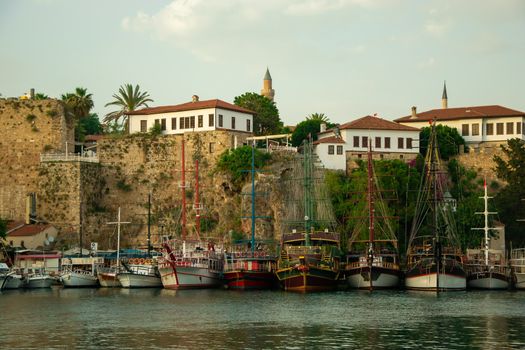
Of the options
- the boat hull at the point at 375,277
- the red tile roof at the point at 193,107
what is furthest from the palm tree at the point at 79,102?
the boat hull at the point at 375,277

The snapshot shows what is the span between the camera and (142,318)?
6131 centimetres

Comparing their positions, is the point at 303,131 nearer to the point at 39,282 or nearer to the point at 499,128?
the point at 499,128

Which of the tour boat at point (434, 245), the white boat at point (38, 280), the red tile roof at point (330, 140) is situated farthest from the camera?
the red tile roof at point (330, 140)

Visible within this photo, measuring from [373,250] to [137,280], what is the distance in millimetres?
19215

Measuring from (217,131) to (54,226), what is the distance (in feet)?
58.1

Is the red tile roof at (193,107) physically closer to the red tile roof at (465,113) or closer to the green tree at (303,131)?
the green tree at (303,131)

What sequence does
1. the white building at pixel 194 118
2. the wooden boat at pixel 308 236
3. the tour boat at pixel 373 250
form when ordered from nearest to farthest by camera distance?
the wooden boat at pixel 308 236 → the tour boat at pixel 373 250 → the white building at pixel 194 118

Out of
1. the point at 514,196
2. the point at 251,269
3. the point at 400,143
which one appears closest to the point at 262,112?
the point at 400,143

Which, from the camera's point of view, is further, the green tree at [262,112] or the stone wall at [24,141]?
the green tree at [262,112]

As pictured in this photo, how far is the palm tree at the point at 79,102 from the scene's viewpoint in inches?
4774

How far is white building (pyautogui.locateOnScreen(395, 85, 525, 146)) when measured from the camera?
10712cm

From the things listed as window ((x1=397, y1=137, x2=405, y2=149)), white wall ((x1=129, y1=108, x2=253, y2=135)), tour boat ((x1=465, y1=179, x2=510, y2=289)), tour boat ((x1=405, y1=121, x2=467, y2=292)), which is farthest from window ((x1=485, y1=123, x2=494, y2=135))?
white wall ((x1=129, y1=108, x2=253, y2=135))

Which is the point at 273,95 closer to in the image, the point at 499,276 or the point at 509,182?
the point at 509,182

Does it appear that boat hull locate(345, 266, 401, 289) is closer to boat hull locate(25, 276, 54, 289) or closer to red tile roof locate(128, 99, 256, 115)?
boat hull locate(25, 276, 54, 289)
